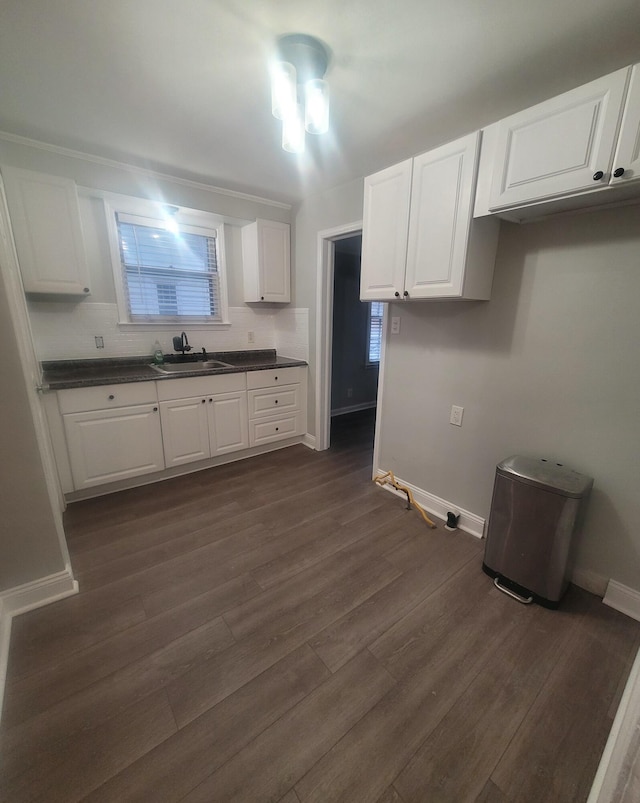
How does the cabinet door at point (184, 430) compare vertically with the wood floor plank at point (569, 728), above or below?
above

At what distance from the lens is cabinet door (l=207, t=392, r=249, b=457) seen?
2920 millimetres

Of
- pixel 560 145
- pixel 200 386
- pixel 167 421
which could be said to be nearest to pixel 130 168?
pixel 200 386

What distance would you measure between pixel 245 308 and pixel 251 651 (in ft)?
9.88

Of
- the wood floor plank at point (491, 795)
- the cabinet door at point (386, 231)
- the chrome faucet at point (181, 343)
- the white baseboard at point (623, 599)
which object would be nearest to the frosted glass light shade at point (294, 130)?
the cabinet door at point (386, 231)

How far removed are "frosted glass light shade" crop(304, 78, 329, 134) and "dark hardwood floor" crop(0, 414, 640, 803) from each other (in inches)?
87.1

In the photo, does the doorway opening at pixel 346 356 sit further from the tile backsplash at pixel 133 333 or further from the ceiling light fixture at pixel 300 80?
the ceiling light fixture at pixel 300 80

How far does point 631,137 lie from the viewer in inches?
46.0

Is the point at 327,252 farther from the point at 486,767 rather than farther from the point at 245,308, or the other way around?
the point at 486,767

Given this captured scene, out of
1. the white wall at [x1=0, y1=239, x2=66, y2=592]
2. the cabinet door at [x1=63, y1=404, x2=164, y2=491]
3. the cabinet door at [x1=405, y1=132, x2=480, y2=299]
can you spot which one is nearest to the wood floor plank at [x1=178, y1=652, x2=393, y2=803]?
the white wall at [x1=0, y1=239, x2=66, y2=592]

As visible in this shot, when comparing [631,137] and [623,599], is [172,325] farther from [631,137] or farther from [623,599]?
[623,599]

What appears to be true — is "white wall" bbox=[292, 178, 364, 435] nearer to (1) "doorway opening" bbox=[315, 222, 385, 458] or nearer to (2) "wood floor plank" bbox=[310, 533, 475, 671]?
(1) "doorway opening" bbox=[315, 222, 385, 458]

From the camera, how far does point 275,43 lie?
53.3 inches

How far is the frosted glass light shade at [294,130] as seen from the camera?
147 centimetres

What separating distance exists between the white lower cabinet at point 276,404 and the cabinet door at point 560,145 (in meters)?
2.22
